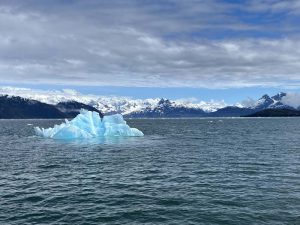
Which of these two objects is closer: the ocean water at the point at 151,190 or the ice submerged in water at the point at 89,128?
the ocean water at the point at 151,190

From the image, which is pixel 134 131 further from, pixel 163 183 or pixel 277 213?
pixel 277 213

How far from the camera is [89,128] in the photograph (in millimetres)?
89688

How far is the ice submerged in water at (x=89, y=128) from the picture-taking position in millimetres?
86250

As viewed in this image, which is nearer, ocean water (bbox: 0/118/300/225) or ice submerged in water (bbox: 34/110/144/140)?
ocean water (bbox: 0/118/300/225)

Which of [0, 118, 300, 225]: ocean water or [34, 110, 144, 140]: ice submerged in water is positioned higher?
[34, 110, 144, 140]: ice submerged in water

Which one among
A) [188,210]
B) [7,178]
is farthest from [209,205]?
[7,178]

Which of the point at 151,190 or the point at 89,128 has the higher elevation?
the point at 89,128

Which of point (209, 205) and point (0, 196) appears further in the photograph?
point (0, 196)

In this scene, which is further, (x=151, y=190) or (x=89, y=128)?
(x=89, y=128)

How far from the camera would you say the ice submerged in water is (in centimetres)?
8625

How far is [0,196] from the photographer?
2977 centimetres

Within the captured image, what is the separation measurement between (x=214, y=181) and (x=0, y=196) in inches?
720

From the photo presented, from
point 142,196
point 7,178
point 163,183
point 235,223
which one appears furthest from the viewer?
point 7,178

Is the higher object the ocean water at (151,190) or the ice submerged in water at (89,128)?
the ice submerged in water at (89,128)
